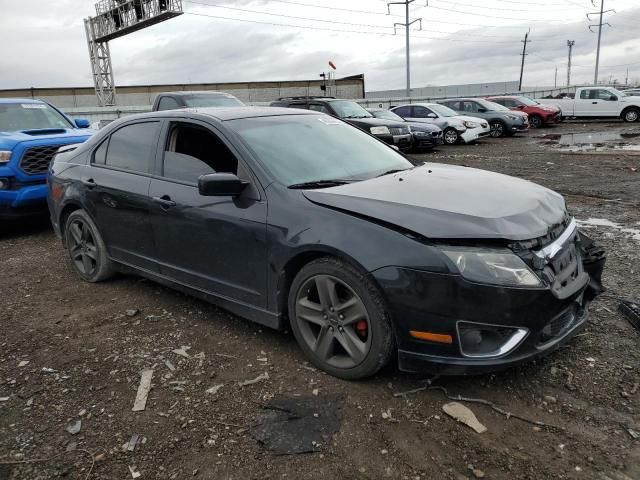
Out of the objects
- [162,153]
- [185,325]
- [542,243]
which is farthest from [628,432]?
[162,153]

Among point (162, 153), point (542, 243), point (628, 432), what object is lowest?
point (628, 432)

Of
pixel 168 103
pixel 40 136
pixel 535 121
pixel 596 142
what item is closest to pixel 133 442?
pixel 40 136

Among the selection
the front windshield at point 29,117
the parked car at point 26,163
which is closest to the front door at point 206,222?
the parked car at point 26,163

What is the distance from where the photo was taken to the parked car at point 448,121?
18.0 m

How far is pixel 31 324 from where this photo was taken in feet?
13.5

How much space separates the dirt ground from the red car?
22.5m

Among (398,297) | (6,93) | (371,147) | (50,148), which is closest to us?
(398,297)

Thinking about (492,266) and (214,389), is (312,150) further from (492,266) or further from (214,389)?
(214,389)

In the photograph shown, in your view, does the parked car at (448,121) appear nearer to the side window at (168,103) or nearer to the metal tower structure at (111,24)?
the side window at (168,103)

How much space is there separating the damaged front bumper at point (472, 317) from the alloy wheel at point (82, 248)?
3.20 m

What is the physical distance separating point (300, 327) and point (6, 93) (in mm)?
38316

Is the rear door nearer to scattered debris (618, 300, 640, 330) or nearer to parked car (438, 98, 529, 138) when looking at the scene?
scattered debris (618, 300, 640, 330)

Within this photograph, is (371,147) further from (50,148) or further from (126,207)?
(50,148)

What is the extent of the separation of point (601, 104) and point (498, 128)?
8960 mm
